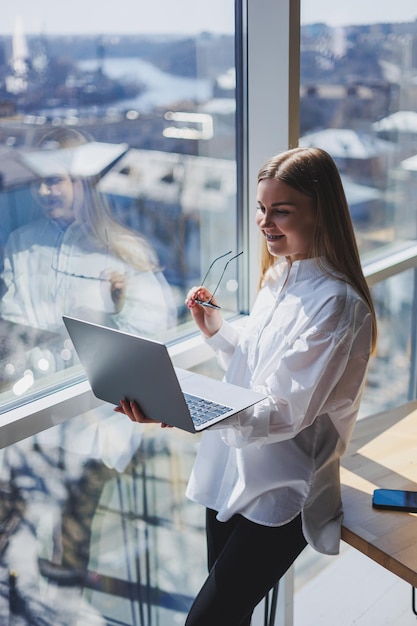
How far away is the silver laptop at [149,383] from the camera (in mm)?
1217

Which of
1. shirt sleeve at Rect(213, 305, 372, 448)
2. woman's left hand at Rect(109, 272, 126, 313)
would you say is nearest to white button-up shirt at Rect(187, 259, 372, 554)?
shirt sleeve at Rect(213, 305, 372, 448)

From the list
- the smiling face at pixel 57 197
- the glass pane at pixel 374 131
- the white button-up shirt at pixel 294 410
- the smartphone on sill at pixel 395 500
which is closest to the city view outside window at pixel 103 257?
the smiling face at pixel 57 197

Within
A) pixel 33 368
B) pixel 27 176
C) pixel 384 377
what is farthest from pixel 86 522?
pixel 384 377

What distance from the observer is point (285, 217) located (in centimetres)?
144

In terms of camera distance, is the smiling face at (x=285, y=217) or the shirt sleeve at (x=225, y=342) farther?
the shirt sleeve at (x=225, y=342)

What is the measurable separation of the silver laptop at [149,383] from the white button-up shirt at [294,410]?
45mm

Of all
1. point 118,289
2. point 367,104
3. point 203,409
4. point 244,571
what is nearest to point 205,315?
point 118,289

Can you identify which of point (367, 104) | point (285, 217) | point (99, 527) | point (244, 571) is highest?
point (367, 104)

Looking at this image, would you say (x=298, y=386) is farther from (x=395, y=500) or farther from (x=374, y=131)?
(x=374, y=131)

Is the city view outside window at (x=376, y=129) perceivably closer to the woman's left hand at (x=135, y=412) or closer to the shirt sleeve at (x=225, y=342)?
the shirt sleeve at (x=225, y=342)

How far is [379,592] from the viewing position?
2553 millimetres

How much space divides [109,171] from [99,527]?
Answer: 33.0 inches

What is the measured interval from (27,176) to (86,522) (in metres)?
0.83

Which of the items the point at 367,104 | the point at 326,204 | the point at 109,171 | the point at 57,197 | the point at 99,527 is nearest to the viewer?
the point at 326,204
